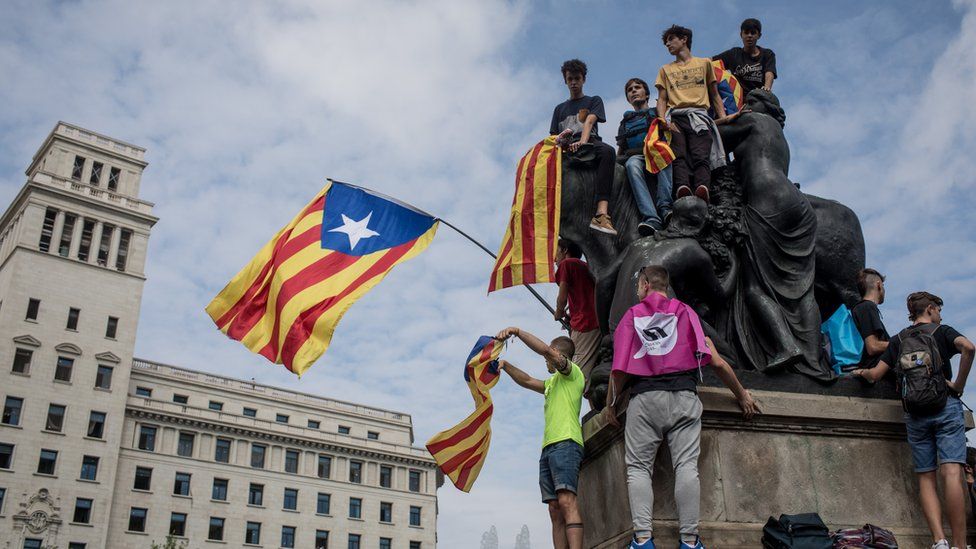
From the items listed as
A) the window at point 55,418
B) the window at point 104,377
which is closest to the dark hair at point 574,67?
the window at point 55,418

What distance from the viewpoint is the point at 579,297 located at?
328 inches

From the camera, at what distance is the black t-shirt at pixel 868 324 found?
24.0 ft

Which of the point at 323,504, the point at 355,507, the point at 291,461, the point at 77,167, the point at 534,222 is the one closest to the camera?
the point at 534,222

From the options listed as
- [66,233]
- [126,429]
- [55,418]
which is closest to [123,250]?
[66,233]

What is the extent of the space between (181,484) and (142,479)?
313 cm

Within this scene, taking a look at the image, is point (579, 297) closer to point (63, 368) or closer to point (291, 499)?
point (63, 368)

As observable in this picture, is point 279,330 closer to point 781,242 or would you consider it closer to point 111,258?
point 781,242

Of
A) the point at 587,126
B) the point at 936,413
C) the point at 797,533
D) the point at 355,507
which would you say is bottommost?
the point at 797,533

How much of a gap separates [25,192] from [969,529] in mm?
79381

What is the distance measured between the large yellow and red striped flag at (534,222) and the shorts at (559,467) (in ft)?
6.31

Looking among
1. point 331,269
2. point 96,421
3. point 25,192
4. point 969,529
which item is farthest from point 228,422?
point 969,529

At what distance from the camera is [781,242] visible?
7.59m

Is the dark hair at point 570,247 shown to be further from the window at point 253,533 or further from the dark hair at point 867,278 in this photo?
the window at point 253,533

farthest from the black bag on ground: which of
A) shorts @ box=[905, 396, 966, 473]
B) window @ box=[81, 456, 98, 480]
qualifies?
window @ box=[81, 456, 98, 480]
